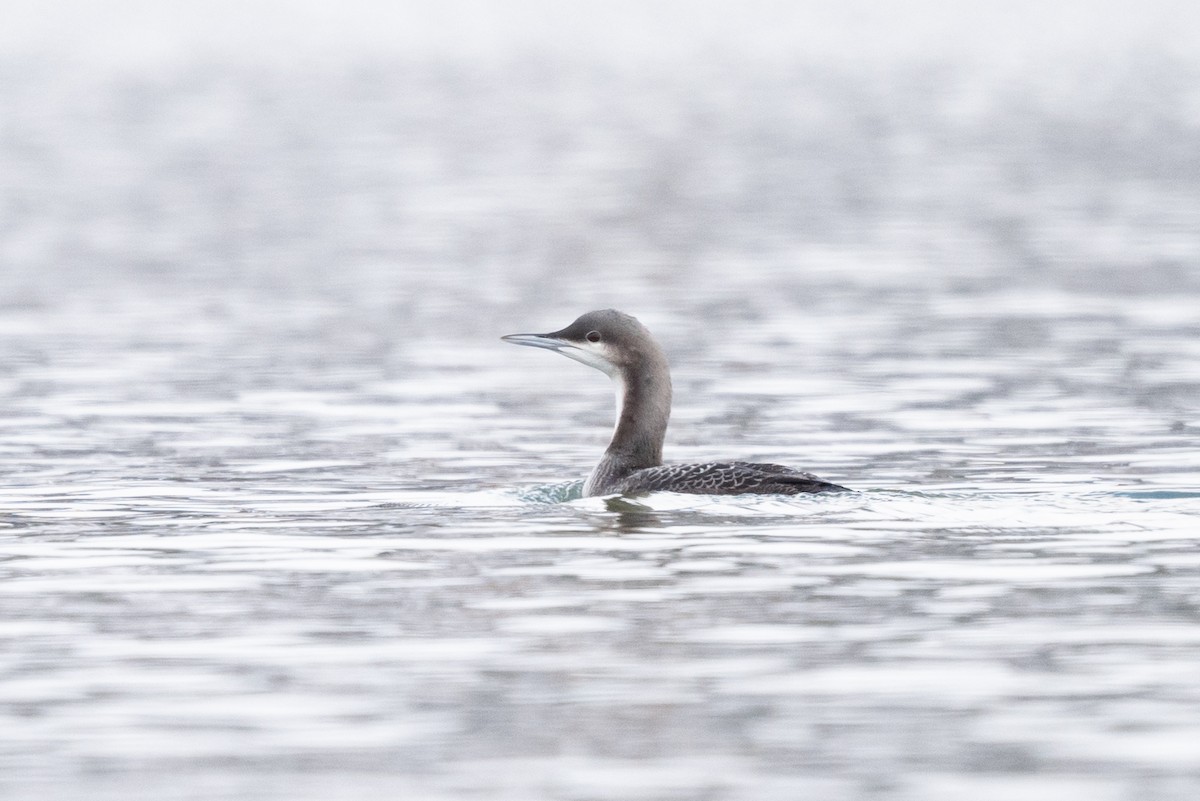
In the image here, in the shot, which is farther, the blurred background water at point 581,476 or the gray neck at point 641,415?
the gray neck at point 641,415

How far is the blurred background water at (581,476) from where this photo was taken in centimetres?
750

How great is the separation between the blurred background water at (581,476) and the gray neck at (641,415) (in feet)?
1.60

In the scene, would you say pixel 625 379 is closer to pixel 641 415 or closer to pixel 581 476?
pixel 641 415

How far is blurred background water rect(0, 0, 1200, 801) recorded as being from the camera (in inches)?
295

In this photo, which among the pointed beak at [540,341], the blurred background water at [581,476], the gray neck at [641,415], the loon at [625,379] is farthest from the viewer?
the gray neck at [641,415]

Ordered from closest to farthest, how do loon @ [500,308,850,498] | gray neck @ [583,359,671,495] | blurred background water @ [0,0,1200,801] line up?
blurred background water @ [0,0,1200,801]
loon @ [500,308,850,498]
gray neck @ [583,359,671,495]

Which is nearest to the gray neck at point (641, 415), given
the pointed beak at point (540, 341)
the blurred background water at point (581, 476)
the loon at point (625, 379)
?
the loon at point (625, 379)

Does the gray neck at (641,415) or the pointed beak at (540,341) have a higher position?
the pointed beak at (540,341)

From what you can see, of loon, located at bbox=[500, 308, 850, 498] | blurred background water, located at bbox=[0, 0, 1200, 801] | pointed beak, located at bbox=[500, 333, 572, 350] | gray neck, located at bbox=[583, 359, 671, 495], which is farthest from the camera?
gray neck, located at bbox=[583, 359, 671, 495]

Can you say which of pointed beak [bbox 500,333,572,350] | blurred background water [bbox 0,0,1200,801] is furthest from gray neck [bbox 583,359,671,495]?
blurred background water [bbox 0,0,1200,801]

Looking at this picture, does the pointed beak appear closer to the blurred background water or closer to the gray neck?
the gray neck

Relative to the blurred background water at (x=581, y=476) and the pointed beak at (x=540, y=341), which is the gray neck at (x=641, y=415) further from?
the blurred background water at (x=581, y=476)

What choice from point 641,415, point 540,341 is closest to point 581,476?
point 641,415

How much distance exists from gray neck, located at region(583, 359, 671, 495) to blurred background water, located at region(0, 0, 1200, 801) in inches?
19.2
